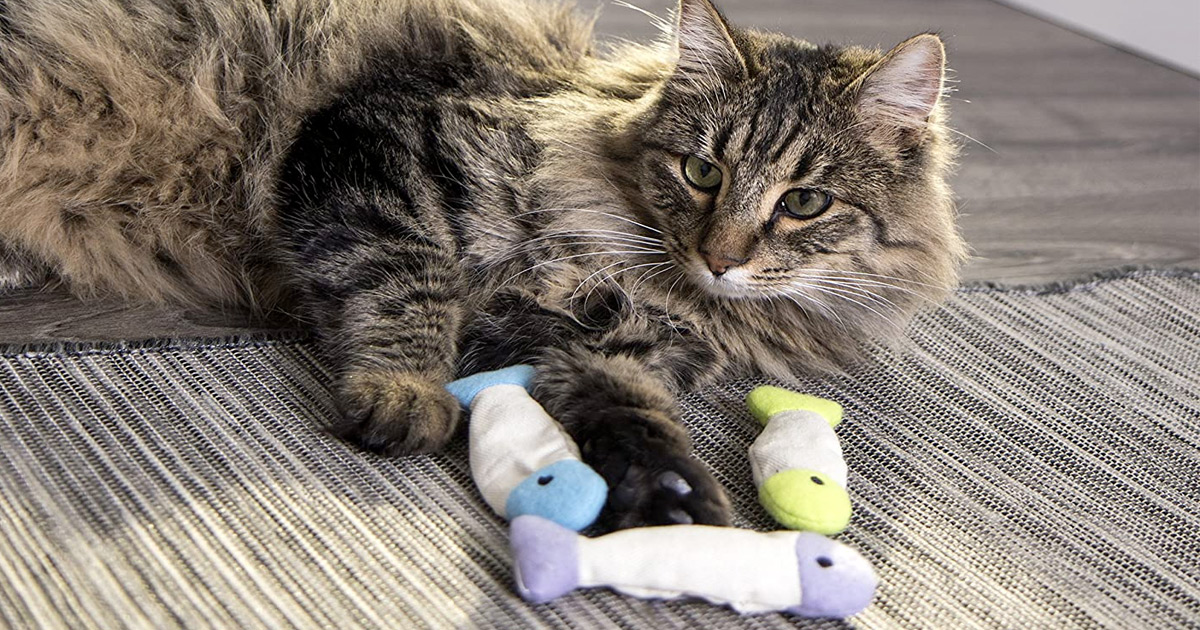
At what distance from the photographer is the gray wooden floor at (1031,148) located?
1.92 metres

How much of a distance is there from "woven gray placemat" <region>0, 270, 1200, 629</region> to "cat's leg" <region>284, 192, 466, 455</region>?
0.07 meters

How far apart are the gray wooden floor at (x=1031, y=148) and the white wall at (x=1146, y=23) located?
0.11m

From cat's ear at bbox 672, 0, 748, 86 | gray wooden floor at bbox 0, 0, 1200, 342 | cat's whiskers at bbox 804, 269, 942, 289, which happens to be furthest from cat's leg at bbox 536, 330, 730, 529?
gray wooden floor at bbox 0, 0, 1200, 342

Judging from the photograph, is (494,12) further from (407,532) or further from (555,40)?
(407,532)

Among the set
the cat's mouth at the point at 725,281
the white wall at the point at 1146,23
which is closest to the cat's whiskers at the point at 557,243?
the cat's mouth at the point at 725,281

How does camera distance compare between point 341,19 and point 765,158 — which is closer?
point 765,158

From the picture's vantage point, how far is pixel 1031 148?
3.30 meters

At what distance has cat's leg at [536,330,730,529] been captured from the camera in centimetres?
144

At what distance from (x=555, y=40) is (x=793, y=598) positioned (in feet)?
4.01

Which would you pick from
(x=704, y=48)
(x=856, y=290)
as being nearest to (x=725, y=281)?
(x=856, y=290)

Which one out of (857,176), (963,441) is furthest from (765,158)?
(963,441)

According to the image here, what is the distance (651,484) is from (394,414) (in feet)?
1.30

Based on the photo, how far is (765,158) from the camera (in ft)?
5.44

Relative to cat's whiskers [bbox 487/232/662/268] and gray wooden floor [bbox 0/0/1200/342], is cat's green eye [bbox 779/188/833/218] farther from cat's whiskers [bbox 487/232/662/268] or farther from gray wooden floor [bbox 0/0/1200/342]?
gray wooden floor [bbox 0/0/1200/342]
